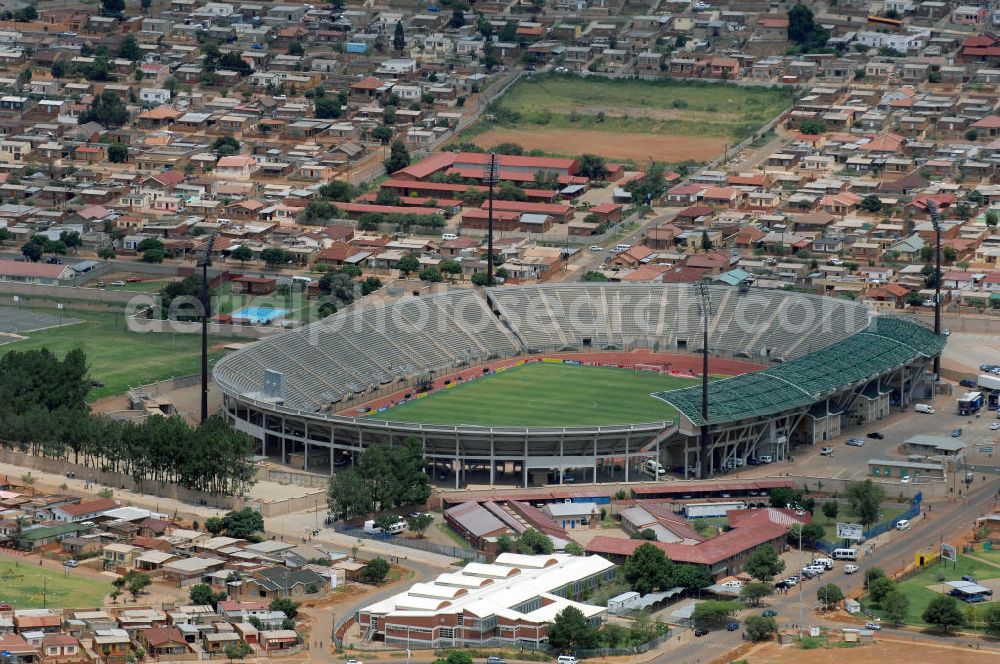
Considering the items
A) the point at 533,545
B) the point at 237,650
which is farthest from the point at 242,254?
the point at 237,650

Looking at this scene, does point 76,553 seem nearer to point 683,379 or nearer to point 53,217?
point 683,379

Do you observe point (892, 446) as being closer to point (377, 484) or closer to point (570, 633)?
point (377, 484)

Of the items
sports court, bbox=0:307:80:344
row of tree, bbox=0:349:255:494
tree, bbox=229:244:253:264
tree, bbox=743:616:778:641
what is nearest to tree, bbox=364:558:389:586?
row of tree, bbox=0:349:255:494

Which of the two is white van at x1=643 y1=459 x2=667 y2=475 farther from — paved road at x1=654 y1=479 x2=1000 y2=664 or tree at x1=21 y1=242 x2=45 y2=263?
tree at x1=21 y1=242 x2=45 y2=263

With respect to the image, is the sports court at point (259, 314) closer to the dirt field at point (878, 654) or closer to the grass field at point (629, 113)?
the grass field at point (629, 113)

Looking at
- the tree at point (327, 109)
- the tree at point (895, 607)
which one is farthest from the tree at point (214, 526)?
the tree at point (327, 109)

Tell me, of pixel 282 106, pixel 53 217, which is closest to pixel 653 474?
pixel 53 217

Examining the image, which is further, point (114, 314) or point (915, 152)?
point (915, 152)
